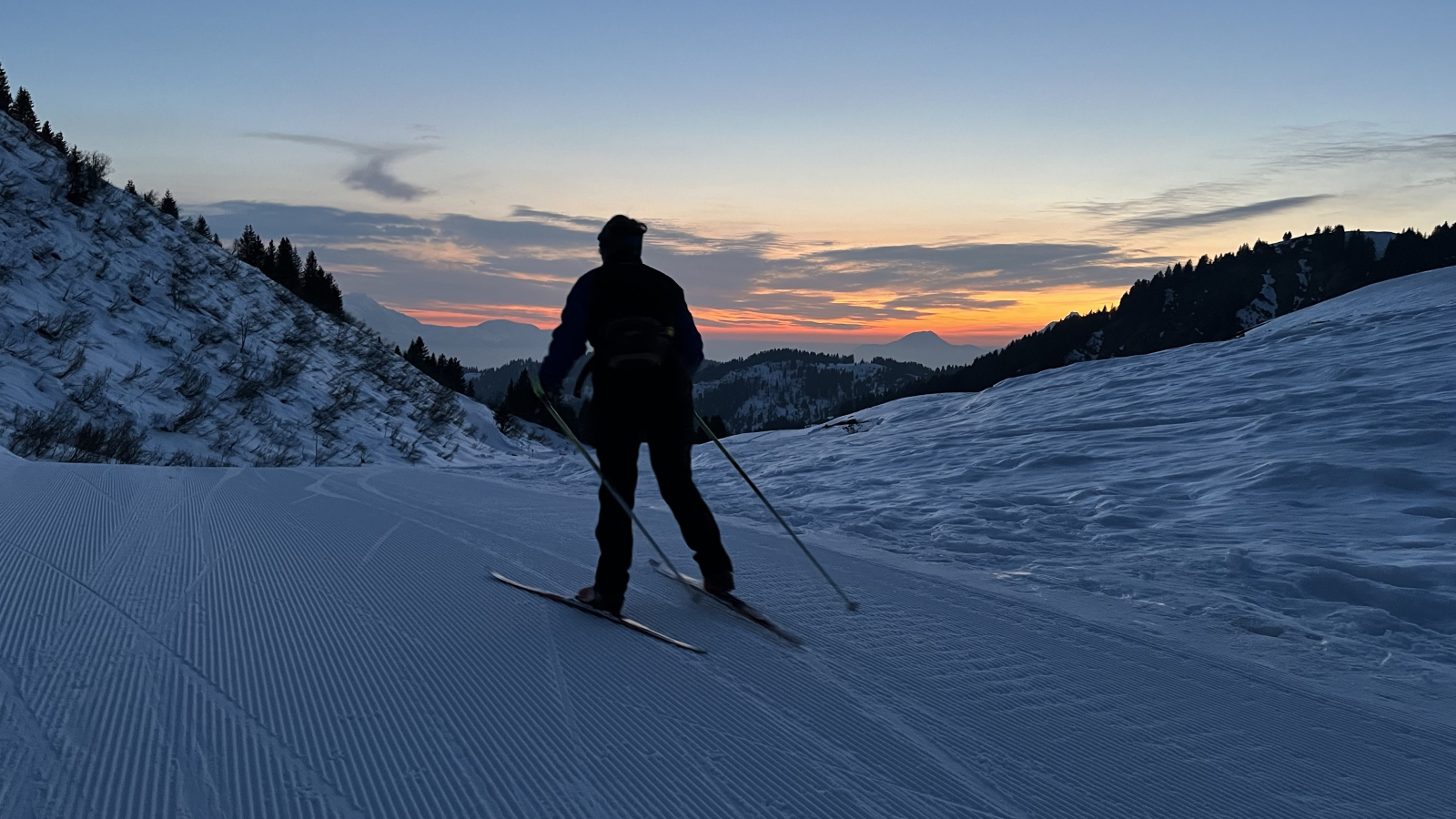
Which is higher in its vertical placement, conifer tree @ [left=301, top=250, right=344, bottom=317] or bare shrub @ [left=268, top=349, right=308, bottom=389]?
conifer tree @ [left=301, top=250, right=344, bottom=317]

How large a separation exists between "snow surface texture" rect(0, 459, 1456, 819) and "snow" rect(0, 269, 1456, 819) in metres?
0.01

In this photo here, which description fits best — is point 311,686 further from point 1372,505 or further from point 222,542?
point 1372,505

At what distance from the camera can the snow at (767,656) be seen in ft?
6.83

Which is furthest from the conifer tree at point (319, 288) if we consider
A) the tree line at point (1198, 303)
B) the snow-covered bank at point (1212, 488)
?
the tree line at point (1198, 303)

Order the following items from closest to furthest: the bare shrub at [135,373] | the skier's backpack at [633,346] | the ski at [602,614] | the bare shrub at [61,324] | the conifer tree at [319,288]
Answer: the ski at [602,614] → the skier's backpack at [633,346] → the bare shrub at [61,324] → the bare shrub at [135,373] → the conifer tree at [319,288]

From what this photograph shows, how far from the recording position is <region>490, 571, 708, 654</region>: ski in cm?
327

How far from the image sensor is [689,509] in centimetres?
391

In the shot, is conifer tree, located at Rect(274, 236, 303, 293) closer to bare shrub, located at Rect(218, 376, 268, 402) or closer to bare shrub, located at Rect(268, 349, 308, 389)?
bare shrub, located at Rect(268, 349, 308, 389)

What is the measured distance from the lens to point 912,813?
201 centimetres

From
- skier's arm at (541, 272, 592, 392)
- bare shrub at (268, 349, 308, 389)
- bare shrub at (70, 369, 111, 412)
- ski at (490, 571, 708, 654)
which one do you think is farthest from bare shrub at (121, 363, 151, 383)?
skier's arm at (541, 272, 592, 392)

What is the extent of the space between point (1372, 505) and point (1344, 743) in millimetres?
4275

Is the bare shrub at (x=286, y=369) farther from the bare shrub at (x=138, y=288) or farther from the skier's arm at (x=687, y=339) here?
the skier's arm at (x=687, y=339)

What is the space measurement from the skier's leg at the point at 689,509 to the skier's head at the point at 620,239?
3.04 ft

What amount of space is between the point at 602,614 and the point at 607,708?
114 cm
